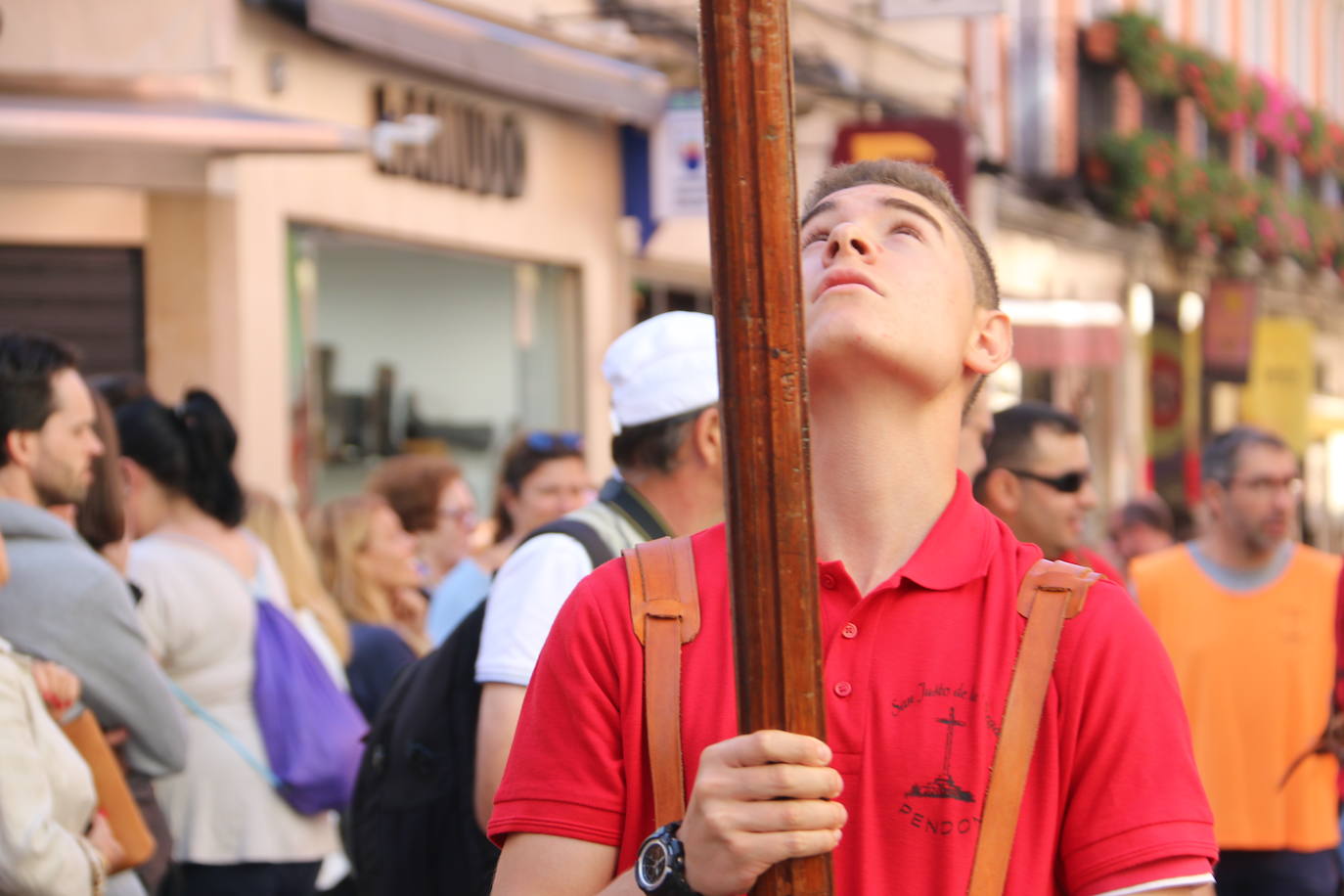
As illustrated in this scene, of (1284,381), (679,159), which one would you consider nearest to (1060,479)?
(679,159)

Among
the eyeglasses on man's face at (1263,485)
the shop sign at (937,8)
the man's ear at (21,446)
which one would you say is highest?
the shop sign at (937,8)

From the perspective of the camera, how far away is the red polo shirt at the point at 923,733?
2062 mm

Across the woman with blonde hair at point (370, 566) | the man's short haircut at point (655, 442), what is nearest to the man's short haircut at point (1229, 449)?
the woman with blonde hair at point (370, 566)

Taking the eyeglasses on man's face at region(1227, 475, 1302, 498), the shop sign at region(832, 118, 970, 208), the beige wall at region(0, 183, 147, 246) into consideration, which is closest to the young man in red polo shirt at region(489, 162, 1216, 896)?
the eyeglasses on man's face at region(1227, 475, 1302, 498)

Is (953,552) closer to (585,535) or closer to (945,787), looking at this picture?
(945,787)

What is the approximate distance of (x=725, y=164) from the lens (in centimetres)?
183

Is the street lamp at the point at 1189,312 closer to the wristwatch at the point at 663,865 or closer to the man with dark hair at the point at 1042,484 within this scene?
the man with dark hair at the point at 1042,484

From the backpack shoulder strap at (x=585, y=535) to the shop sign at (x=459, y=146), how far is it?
8499 millimetres

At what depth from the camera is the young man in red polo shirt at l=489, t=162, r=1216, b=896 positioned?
6.78ft

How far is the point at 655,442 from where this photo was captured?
3.95m

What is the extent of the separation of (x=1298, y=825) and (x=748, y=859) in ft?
15.2

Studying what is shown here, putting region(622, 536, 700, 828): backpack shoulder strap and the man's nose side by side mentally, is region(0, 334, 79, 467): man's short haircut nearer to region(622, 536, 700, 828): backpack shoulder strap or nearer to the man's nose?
region(622, 536, 700, 828): backpack shoulder strap

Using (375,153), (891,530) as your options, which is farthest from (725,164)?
(375,153)

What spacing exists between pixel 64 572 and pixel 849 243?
259cm
